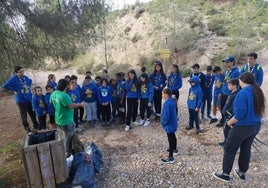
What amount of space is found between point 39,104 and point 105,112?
73.4 inches

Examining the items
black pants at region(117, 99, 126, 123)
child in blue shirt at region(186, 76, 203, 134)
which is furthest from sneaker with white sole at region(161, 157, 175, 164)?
black pants at region(117, 99, 126, 123)

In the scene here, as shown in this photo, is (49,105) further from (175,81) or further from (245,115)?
(245,115)

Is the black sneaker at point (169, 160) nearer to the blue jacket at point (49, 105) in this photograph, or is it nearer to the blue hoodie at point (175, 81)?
the blue hoodie at point (175, 81)

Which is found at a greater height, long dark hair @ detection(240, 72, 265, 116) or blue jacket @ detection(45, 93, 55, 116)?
long dark hair @ detection(240, 72, 265, 116)

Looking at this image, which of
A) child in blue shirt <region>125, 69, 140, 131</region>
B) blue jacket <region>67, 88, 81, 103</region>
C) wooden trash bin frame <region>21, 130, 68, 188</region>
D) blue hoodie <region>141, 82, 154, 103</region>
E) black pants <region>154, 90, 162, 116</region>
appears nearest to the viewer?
wooden trash bin frame <region>21, 130, 68, 188</region>

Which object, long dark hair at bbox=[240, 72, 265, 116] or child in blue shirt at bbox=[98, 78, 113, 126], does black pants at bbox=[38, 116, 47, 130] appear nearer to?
child in blue shirt at bbox=[98, 78, 113, 126]

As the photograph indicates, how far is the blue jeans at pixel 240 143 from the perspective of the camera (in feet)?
13.8

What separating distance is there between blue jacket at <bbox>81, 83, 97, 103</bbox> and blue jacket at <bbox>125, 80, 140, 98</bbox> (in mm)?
972

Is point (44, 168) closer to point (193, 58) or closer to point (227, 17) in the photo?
point (193, 58)

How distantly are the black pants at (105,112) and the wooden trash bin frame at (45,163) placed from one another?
3496 mm

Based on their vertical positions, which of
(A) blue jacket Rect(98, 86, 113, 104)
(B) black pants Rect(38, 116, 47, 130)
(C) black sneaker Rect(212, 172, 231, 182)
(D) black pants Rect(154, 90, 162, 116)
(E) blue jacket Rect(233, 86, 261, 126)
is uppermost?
(E) blue jacket Rect(233, 86, 261, 126)

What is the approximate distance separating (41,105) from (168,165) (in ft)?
11.9

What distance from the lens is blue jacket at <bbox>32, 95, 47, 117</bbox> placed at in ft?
22.3

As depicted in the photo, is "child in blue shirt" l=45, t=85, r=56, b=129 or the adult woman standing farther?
"child in blue shirt" l=45, t=85, r=56, b=129
